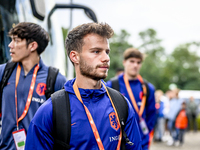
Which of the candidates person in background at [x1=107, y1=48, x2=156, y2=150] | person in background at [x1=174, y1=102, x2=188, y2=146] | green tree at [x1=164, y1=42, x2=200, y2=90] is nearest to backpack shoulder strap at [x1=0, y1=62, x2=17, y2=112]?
person in background at [x1=107, y1=48, x2=156, y2=150]

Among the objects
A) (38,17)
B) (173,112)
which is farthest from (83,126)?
(173,112)

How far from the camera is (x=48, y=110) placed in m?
1.76

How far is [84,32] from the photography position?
1.95 metres

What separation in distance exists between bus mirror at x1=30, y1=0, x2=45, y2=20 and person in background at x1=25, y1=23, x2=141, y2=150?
62.3 inches

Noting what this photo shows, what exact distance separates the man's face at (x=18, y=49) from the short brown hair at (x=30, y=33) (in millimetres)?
41

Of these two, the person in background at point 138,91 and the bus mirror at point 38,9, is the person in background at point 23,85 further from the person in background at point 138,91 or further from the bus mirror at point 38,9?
the person in background at point 138,91

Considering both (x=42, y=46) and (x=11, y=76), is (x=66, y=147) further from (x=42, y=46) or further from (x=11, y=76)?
(x=42, y=46)

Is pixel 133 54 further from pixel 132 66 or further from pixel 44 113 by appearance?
pixel 44 113

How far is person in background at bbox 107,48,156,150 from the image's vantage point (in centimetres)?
436

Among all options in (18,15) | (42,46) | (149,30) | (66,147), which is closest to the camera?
(66,147)

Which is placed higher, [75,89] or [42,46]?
[42,46]

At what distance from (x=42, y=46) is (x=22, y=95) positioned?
61 cm

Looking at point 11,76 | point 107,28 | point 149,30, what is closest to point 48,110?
point 107,28

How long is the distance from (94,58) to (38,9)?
1898 mm
